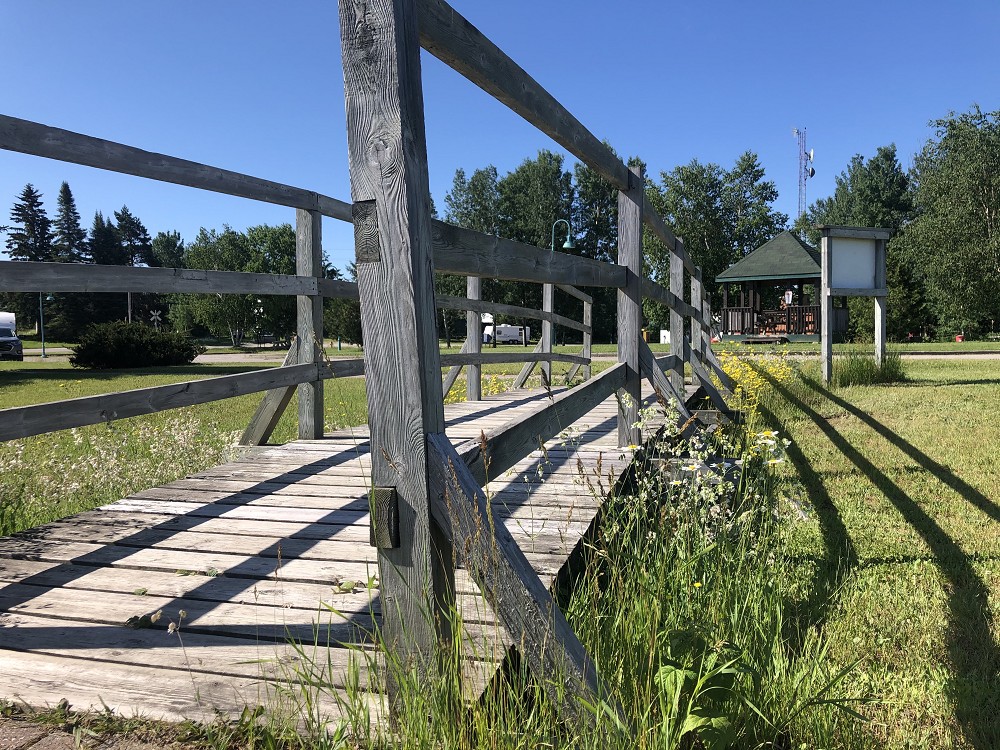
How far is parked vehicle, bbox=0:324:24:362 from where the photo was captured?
3198 centimetres

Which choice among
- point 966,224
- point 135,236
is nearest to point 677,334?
point 966,224

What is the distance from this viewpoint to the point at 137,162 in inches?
120

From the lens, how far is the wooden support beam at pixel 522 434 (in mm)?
1972

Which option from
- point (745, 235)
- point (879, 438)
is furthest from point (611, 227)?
point (879, 438)

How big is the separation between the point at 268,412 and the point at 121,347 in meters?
20.8

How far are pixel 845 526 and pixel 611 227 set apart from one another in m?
55.5

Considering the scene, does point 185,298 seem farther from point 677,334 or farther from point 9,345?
point 677,334

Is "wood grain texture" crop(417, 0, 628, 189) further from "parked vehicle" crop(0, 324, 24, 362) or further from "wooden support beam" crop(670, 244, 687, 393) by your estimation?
"parked vehicle" crop(0, 324, 24, 362)

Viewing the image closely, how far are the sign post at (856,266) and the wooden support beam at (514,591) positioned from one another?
10.7 metres

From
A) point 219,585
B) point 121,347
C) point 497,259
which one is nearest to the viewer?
point 497,259

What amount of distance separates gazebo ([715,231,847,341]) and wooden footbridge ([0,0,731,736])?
28.7 metres

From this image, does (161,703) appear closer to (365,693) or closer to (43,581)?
(365,693)

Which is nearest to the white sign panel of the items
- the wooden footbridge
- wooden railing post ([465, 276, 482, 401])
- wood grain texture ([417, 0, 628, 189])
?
wooden railing post ([465, 276, 482, 401])

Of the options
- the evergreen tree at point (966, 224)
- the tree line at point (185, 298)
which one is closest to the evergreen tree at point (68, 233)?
the tree line at point (185, 298)
